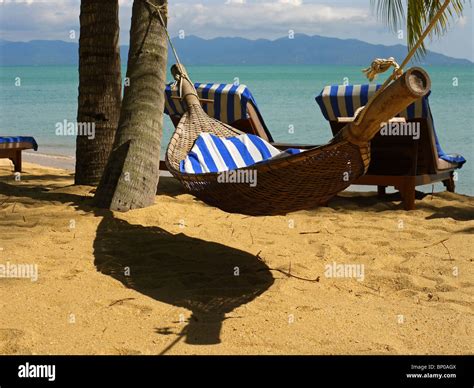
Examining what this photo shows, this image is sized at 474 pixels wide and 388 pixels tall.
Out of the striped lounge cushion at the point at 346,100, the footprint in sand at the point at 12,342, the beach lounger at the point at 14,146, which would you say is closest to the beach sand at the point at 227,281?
the footprint in sand at the point at 12,342

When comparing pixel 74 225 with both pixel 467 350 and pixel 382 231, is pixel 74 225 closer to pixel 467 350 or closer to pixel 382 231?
pixel 382 231

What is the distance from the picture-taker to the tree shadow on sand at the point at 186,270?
337 centimetres

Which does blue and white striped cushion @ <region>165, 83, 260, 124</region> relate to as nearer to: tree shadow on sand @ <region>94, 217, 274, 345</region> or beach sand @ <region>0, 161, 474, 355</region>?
beach sand @ <region>0, 161, 474, 355</region>

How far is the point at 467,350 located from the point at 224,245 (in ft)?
5.94

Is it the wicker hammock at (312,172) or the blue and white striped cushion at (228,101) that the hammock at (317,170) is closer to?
the wicker hammock at (312,172)

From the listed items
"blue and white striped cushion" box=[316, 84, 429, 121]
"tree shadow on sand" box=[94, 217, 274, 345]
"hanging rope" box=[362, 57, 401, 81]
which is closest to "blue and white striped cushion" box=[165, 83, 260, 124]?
"blue and white striped cushion" box=[316, 84, 429, 121]

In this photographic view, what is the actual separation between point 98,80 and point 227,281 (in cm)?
256

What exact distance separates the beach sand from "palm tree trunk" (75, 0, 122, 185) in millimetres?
408

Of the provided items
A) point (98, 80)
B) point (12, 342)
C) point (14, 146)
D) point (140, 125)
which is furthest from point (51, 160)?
point (12, 342)

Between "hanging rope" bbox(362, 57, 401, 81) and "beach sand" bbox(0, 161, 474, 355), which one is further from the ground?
"hanging rope" bbox(362, 57, 401, 81)

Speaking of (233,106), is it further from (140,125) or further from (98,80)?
(140,125)

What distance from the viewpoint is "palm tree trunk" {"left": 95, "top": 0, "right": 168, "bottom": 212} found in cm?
491

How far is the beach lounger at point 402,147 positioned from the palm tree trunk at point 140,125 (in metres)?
1.45

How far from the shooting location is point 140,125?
5035mm
